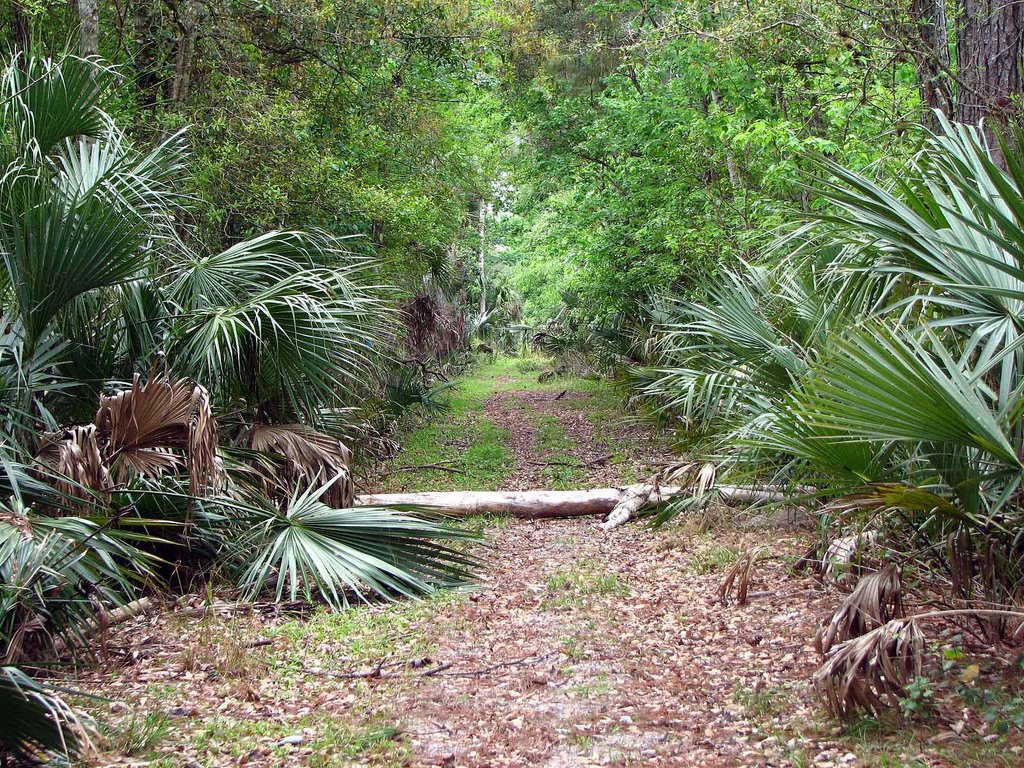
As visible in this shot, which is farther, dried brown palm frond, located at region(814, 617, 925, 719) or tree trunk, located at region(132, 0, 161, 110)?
tree trunk, located at region(132, 0, 161, 110)

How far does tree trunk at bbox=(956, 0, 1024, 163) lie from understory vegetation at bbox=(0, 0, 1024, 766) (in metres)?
0.02

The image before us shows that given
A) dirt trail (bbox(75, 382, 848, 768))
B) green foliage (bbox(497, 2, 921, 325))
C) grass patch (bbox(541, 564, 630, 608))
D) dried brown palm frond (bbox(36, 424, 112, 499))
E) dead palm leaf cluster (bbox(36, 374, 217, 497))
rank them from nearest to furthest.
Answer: dirt trail (bbox(75, 382, 848, 768)) < dried brown palm frond (bbox(36, 424, 112, 499)) < dead palm leaf cluster (bbox(36, 374, 217, 497)) < grass patch (bbox(541, 564, 630, 608)) < green foliage (bbox(497, 2, 921, 325))

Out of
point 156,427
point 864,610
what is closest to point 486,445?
point 156,427

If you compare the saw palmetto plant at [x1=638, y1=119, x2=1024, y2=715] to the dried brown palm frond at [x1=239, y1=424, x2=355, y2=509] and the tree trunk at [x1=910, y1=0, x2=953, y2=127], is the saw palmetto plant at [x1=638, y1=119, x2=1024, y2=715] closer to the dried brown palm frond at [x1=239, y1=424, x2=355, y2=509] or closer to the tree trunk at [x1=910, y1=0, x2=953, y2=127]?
the tree trunk at [x1=910, y1=0, x2=953, y2=127]

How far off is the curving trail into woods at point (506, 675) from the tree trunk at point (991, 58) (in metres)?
3.30

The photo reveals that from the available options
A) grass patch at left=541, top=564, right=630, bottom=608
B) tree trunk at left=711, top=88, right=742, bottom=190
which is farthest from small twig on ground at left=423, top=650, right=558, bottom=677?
tree trunk at left=711, top=88, right=742, bottom=190

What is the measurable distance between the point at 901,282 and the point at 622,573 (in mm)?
3368

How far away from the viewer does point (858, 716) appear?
12.1 ft

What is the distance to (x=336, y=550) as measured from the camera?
Answer: 595cm

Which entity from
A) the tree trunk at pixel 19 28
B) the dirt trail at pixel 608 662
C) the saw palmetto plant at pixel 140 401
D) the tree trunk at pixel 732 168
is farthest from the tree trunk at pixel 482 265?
the dirt trail at pixel 608 662

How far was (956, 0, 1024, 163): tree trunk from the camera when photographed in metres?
5.43

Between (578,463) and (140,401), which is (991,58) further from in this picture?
(578,463)

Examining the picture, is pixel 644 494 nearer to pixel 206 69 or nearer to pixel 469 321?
pixel 206 69

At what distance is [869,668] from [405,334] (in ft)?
18.9
